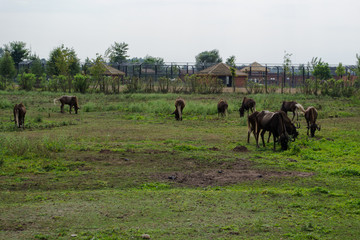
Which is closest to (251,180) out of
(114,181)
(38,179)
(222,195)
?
(222,195)

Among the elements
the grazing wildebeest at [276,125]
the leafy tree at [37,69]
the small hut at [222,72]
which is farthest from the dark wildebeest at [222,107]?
the leafy tree at [37,69]

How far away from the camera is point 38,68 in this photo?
5466 cm

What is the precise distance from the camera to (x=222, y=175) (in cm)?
1126

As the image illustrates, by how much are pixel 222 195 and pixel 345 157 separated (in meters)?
5.70

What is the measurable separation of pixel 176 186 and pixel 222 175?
148cm

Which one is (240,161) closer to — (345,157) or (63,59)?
(345,157)

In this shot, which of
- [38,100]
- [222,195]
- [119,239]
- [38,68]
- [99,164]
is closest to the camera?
[119,239]

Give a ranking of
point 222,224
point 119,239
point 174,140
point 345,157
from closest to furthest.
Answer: point 119,239, point 222,224, point 345,157, point 174,140

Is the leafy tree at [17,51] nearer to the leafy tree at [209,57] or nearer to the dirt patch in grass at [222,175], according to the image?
the leafy tree at [209,57]

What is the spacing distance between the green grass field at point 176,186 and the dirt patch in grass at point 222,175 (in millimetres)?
24

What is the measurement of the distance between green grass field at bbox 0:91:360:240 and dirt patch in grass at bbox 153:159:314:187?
1.0 inches

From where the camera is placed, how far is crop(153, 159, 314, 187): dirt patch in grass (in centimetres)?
1066

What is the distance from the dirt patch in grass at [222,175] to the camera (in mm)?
10656

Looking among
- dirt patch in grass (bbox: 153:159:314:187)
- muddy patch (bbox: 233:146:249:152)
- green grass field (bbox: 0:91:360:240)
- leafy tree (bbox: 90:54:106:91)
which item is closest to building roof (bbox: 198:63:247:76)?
leafy tree (bbox: 90:54:106:91)
